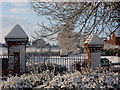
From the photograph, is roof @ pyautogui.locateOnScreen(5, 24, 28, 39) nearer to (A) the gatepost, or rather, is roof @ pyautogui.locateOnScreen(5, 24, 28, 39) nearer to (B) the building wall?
(B) the building wall

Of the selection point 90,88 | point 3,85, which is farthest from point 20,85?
point 90,88

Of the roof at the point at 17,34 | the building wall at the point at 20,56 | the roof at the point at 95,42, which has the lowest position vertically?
the building wall at the point at 20,56

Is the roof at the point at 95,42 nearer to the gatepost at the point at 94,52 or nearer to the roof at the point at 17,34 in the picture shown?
the gatepost at the point at 94,52

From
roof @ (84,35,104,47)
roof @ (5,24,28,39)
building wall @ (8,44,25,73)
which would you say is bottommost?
building wall @ (8,44,25,73)

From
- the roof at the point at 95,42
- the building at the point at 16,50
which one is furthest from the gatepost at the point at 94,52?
the building at the point at 16,50

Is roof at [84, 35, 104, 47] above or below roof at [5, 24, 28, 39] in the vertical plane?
below

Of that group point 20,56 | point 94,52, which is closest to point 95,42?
point 94,52

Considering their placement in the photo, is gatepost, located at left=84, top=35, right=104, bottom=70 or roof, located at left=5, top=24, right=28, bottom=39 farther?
gatepost, located at left=84, top=35, right=104, bottom=70

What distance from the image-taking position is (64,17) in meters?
5.69

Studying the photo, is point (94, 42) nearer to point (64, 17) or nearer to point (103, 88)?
point (64, 17)

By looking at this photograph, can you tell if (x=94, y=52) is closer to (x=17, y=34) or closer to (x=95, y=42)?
(x=95, y=42)

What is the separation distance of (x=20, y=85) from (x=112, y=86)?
2043 millimetres

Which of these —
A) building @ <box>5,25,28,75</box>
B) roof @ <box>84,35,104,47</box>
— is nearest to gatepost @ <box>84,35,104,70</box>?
roof @ <box>84,35,104,47</box>

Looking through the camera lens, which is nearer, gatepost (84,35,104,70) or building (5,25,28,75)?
building (5,25,28,75)
